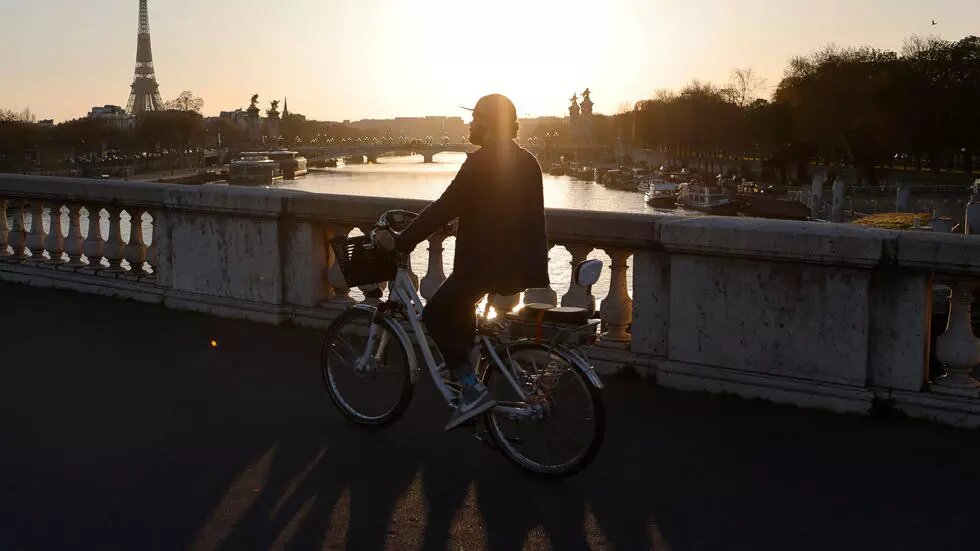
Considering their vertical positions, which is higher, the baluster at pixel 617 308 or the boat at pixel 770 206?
the baluster at pixel 617 308

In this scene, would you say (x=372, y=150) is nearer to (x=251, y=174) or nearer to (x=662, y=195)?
(x=251, y=174)

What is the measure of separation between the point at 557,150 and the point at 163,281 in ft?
508

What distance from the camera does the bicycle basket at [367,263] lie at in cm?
493

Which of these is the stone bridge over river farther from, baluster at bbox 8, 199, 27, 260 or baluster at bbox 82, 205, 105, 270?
baluster at bbox 8, 199, 27, 260

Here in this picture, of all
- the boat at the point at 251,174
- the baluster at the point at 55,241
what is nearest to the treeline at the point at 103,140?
the boat at the point at 251,174

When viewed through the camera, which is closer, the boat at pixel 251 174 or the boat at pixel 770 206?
the boat at pixel 770 206

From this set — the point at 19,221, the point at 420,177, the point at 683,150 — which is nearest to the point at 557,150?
the point at 683,150

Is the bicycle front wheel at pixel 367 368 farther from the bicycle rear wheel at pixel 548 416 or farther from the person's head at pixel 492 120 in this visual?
the person's head at pixel 492 120

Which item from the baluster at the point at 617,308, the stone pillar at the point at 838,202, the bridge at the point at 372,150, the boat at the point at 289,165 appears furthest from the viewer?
the bridge at the point at 372,150

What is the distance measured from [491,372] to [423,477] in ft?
1.70

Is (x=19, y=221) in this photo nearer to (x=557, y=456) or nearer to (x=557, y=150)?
(x=557, y=456)

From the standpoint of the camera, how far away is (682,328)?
600 cm

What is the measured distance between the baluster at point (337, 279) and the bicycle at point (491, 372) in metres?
2.13

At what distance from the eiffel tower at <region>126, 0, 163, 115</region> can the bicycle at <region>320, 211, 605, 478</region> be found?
591 feet
